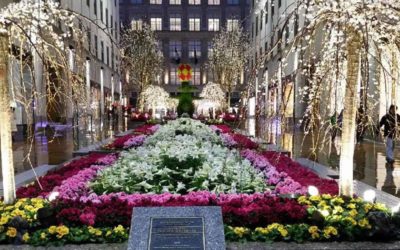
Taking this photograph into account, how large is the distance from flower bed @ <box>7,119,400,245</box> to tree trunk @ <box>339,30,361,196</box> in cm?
43

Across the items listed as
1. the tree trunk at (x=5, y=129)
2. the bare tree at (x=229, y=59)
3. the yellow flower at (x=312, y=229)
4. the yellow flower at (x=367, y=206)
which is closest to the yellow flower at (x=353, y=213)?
the yellow flower at (x=367, y=206)

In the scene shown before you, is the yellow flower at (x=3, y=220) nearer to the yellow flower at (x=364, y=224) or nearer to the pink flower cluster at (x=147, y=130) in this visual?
the yellow flower at (x=364, y=224)

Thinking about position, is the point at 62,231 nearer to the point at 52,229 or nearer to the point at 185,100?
the point at 52,229

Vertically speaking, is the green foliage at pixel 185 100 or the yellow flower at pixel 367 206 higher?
the green foliage at pixel 185 100

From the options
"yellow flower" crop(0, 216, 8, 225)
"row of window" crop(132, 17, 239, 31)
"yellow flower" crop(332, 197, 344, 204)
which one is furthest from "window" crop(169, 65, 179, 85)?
"yellow flower" crop(0, 216, 8, 225)

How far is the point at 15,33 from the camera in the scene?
7.07 m

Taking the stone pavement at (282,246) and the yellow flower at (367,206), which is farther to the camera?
the yellow flower at (367,206)

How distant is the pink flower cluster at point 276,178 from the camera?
26.8 feet

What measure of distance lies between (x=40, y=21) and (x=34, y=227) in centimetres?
305

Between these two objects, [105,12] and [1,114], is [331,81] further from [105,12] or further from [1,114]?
[105,12]

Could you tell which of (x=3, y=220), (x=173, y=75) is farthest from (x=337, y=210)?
(x=173, y=75)

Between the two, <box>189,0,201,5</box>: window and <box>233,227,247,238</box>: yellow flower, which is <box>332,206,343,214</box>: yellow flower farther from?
<box>189,0,201,5</box>: window

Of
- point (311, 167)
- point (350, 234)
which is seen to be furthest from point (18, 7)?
point (311, 167)

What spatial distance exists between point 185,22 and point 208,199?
8704cm
